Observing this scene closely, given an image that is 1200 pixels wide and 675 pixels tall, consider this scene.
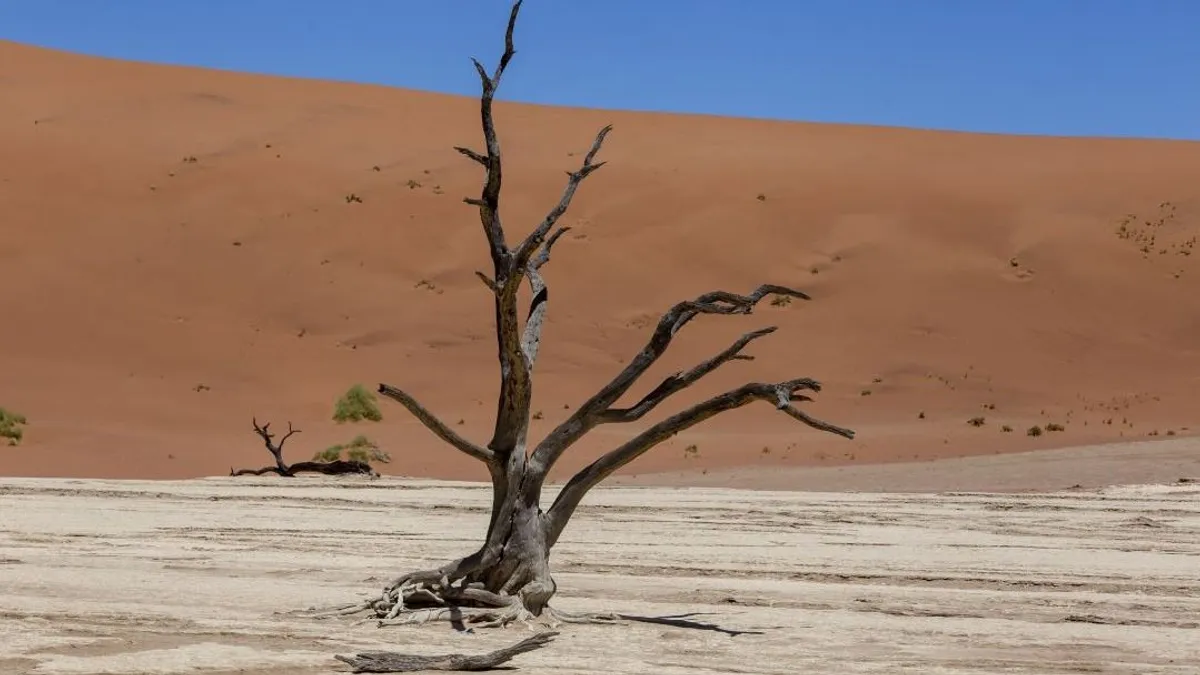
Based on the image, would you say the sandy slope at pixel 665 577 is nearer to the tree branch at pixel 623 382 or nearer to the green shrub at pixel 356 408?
the tree branch at pixel 623 382

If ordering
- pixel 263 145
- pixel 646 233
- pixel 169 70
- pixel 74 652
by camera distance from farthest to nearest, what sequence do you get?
1. pixel 169 70
2. pixel 263 145
3. pixel 646 233
4. pixel 74 652

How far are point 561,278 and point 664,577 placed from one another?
2871 cm

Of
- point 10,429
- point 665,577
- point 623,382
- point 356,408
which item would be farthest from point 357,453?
point 623,382

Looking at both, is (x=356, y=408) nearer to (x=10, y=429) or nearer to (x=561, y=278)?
(x=10, y=429)

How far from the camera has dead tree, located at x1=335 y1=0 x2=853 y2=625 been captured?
8.22 meters

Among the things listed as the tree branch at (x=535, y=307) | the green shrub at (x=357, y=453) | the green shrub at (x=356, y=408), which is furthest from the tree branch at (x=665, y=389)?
the green shrub at (x=356, y=408)

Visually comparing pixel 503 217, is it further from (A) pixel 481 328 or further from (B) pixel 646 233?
(A) pixel 481 328

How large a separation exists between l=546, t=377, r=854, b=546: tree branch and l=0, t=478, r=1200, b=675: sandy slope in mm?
711

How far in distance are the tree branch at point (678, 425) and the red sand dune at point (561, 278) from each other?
1384cm

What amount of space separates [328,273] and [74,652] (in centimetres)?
3146

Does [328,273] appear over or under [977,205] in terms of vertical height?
under

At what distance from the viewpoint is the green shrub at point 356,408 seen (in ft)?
92.3

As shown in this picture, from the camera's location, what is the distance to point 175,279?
3716cm

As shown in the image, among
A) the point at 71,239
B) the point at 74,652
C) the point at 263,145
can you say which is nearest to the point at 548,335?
the point at 71,239
